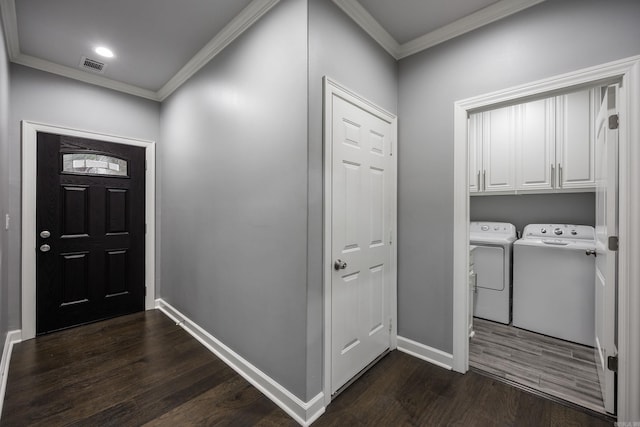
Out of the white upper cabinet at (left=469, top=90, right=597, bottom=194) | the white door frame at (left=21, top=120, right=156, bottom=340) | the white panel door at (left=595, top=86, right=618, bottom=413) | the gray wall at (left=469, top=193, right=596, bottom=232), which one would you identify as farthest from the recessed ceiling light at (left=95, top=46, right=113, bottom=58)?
the gray wall at (left=469, top=193, right=596, bottom=232)

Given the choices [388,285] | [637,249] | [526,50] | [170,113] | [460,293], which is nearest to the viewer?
[637,249]

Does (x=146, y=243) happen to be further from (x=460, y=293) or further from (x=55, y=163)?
(x=460, y=293)

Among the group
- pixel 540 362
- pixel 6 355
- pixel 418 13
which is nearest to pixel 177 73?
pixel 418 13

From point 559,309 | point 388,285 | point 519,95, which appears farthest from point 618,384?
point 519,95

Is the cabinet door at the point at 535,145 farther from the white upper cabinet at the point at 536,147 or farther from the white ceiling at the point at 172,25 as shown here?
the white ceiling at the point at 172,25

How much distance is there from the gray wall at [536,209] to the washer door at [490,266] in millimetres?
662

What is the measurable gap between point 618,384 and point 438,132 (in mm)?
1917

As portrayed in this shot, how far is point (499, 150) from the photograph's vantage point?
3.17 metres

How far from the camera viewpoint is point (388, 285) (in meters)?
2.33

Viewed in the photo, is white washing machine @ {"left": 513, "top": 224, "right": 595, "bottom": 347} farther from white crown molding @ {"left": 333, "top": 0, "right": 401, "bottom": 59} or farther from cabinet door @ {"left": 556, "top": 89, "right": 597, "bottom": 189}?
white crown molding @ {"left": 333, "top": 0, "right": 401, "bottom": 59}

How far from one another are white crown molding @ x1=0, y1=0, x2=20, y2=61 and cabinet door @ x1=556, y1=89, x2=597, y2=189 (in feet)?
15.5

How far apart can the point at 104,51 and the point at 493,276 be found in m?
4.52

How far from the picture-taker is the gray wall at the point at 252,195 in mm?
1664

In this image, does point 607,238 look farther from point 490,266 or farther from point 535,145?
point 535,145
